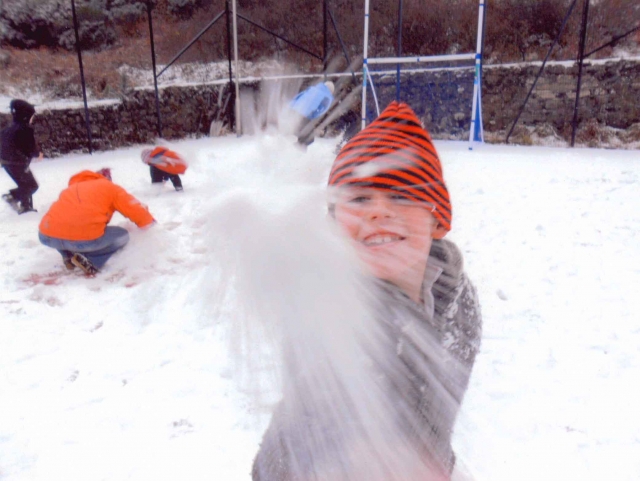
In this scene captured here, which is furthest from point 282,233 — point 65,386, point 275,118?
point 65,386

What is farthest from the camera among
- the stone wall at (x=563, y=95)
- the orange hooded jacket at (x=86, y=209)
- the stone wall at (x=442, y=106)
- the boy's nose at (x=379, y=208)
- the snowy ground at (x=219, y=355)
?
the stone wall at (x=563, y=95)

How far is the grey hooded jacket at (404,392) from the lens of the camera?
1.75 ft

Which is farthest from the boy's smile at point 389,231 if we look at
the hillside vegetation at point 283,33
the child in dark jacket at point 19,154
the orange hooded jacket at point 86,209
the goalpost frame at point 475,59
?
the hillside vegetation at point 283,33

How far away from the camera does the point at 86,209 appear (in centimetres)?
331

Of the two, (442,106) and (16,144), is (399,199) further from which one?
(442,106)

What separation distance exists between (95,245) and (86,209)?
0.78 feet

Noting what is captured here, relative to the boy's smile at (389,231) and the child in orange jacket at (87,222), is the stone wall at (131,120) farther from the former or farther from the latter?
the boy's smile at (389,231)

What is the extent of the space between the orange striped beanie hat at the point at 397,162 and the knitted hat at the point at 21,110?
502cm

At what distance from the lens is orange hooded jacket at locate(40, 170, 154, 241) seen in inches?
130

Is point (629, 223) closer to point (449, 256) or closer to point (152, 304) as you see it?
point (152, 304)

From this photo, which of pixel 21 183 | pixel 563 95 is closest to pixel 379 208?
pixel 21 183

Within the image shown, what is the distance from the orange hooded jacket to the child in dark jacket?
5.50 feet

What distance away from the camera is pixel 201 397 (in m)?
1.97

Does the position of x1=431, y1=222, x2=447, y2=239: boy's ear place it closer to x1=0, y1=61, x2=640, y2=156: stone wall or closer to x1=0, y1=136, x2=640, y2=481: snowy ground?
x1=0, y1=136, x2=640, y2=481: snowy ground
